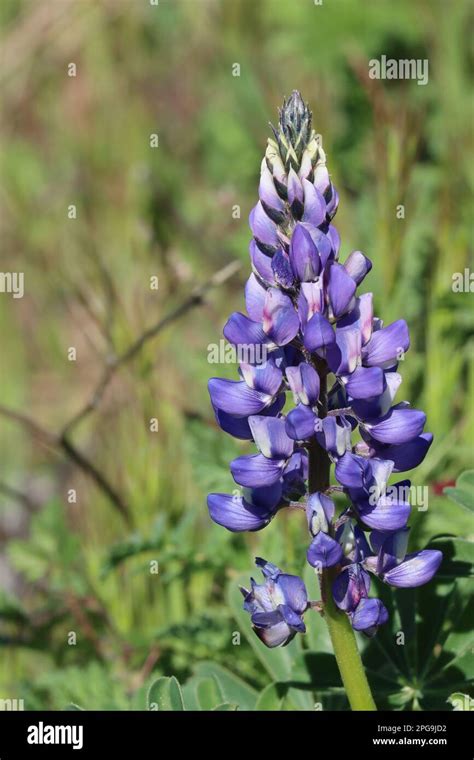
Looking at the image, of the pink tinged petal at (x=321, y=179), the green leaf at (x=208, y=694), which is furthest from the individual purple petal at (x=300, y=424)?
the green leaf at (x=208, y=694)

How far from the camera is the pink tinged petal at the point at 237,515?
158 centimetres

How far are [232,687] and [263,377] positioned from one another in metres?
0.87

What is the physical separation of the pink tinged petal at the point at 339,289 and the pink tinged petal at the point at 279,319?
0.06 meters

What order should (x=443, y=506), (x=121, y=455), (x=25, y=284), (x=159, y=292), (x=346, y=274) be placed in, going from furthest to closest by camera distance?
1. (x=25, y=284)
2. (x=159, y=292)
3. (x=121, y=455)
4. (x=443, y=506)
5. (x=346, y=274)

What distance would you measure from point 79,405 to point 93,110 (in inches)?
79.7

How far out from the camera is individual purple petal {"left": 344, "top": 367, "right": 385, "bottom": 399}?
1.49 metres

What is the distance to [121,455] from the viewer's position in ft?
10.0

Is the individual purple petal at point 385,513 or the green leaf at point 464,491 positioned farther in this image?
the green leaf at point 464,491

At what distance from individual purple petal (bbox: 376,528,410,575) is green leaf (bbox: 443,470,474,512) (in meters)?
0.28

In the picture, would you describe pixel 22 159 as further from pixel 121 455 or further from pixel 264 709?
pixel 264 709

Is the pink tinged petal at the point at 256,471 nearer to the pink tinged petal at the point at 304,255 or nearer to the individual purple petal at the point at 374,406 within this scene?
the individual purple petal at the point at 374,406

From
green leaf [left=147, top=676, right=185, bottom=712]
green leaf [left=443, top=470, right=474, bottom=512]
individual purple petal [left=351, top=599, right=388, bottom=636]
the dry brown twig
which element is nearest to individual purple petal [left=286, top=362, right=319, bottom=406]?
individual purple petal [left=351, top=599, right=388, bottom=636]

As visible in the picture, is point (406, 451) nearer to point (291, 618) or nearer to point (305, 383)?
point (305, 383)

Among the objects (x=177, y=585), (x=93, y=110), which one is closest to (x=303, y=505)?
(x=177, y=585)
